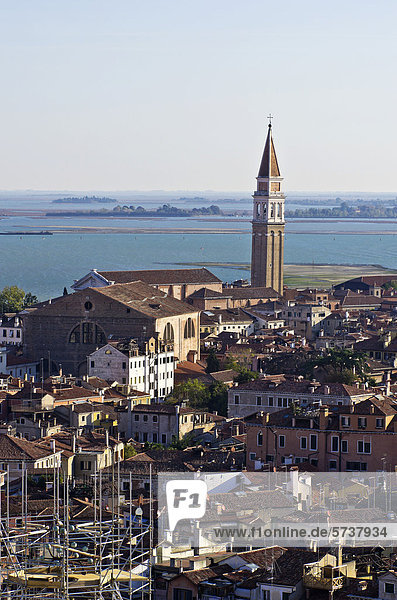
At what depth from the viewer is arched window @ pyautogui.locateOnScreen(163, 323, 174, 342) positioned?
43.6 meters

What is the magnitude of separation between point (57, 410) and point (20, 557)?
613 inches

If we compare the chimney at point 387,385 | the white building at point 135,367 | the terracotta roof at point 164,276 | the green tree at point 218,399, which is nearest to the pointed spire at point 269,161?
the terracotta roof at point 164,276

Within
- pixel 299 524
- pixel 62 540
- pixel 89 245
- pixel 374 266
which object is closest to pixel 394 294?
pixel 374 266

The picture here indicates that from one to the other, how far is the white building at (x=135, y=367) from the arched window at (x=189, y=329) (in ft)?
20.3

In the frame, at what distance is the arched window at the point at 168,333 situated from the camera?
43.6 meters

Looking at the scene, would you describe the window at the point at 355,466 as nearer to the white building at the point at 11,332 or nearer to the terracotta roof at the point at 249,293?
the white building at the point at 11,332

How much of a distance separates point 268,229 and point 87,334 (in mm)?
29786

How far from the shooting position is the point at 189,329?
4575 centimetres

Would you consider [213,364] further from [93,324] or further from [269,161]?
[269,161]

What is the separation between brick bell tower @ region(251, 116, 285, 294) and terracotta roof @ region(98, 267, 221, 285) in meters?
10.4

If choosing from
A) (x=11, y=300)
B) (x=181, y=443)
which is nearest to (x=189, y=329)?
(x=11, y=300)

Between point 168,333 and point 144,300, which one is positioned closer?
point 168,333

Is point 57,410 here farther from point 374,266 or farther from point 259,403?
point 374,266

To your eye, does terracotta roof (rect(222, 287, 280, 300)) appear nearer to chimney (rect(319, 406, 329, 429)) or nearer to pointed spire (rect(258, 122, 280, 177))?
pointed spire (rect(258, 122, 280, 177))
